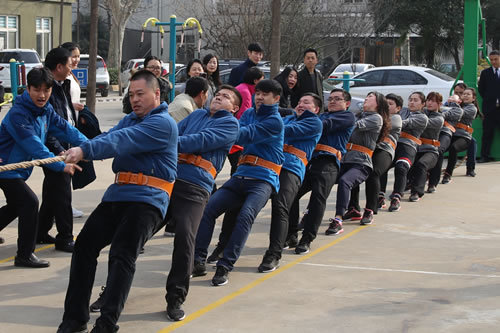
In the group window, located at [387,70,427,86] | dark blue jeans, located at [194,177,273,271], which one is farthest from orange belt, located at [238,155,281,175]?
window, located at [387,70,427,86]

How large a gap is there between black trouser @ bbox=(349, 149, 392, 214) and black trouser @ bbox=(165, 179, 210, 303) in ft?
11.9

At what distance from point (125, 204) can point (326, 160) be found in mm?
3461

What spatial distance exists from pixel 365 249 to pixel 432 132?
12.4 feet

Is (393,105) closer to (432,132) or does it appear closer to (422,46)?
(432,132)

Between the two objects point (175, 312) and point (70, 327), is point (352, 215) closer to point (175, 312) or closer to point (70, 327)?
point (175, 312)

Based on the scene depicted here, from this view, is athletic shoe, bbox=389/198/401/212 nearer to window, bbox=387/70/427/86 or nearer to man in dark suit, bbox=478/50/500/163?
man in dark suit, bbox=478/50/500/163

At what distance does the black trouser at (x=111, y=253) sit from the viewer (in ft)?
17.1

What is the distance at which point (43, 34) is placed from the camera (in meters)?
43.3

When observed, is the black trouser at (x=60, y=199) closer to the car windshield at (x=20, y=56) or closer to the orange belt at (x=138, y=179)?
the orange belt at (x=138, y=179)

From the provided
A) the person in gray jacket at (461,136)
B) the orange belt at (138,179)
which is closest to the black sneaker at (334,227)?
the orange belt at (138,179)

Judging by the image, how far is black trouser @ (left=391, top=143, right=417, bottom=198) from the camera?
10547mm

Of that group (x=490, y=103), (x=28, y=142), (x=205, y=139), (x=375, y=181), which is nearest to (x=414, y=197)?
(x=375, y=181)

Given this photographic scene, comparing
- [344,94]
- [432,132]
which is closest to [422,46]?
[432,132]

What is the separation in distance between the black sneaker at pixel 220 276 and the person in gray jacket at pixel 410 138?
4.41m
